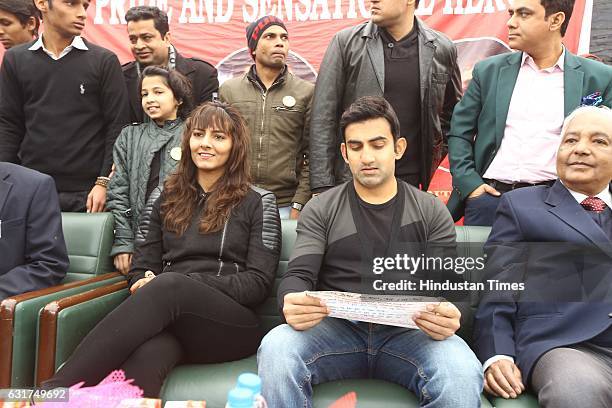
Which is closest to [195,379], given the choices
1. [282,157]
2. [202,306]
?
[202,306]

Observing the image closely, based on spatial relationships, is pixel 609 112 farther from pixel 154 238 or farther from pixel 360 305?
pixel 154 238

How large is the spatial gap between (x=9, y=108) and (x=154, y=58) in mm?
773

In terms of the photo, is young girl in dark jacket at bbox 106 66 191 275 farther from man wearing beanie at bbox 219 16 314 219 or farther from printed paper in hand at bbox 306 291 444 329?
printed paper in hand at bbox 306 291 444 329

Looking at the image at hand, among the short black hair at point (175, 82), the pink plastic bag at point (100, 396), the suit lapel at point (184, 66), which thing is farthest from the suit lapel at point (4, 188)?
the suit lapel at point (184, 66)

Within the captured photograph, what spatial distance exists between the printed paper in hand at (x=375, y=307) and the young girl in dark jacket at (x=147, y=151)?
124 cm

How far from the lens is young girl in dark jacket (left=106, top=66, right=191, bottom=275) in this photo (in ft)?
8.52

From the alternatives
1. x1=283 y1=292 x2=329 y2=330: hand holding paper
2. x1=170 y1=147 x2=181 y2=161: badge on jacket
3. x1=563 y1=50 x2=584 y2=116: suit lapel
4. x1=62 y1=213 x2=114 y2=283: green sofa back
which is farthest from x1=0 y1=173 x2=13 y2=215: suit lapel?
x1=563 y1=50 x2=584 y2=116: suit lapel

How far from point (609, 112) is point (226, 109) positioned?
1438mm

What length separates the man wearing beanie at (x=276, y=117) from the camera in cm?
280

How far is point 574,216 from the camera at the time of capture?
1.90 m

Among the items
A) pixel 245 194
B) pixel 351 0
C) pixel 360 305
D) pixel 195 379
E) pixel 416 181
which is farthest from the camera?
pixel 351 0

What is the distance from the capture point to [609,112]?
76.9 inches

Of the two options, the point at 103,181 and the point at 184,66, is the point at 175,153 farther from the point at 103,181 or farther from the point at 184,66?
the point at 184,66

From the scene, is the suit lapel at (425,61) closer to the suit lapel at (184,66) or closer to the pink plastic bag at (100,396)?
the suit lapel at (184,66)
